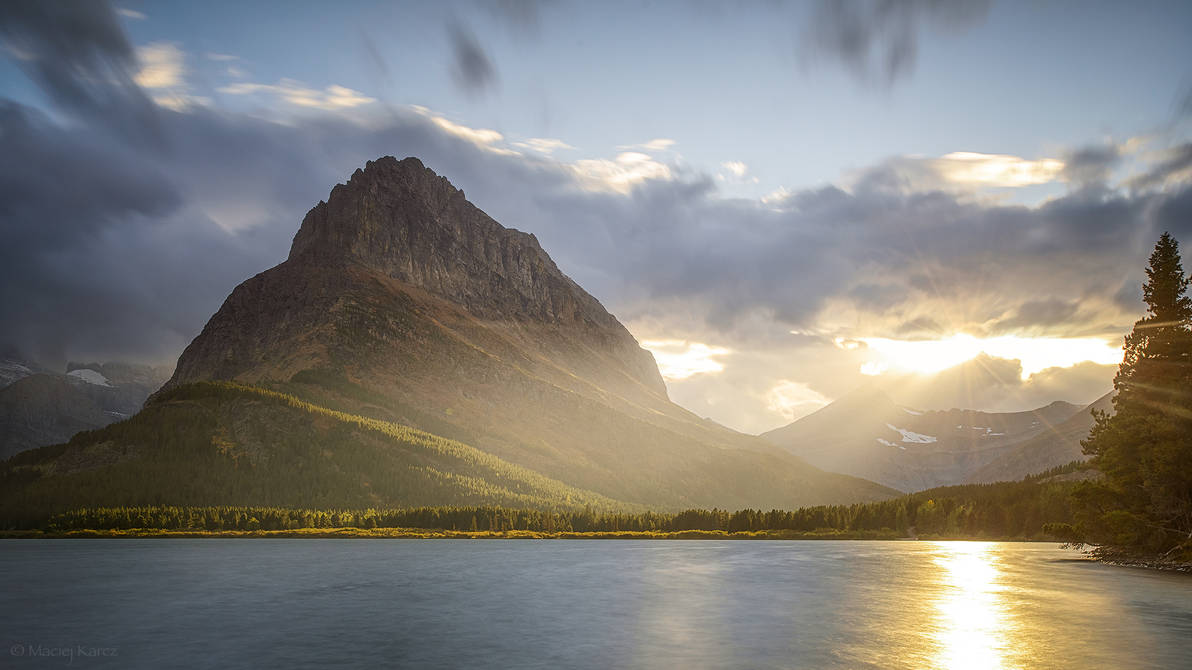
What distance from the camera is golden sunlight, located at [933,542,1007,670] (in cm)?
5456

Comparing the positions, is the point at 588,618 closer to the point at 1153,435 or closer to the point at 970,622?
the point at 970,622

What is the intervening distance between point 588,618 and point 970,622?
115 ft

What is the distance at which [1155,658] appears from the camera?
179 ft

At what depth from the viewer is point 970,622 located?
7181 centimetres

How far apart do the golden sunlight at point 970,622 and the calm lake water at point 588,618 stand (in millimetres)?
256

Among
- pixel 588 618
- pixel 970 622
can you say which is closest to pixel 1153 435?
pixel 970 622

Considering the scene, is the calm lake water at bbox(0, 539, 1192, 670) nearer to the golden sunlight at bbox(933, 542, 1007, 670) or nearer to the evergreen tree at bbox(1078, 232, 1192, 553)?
the golden sunlight at bbox(933, 542, 1007, 670)

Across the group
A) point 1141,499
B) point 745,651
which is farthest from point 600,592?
point 1141,499

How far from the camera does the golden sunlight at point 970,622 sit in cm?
5456

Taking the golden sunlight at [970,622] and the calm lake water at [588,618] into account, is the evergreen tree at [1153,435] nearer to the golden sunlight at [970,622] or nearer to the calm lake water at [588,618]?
the calm lake water at [588,618]

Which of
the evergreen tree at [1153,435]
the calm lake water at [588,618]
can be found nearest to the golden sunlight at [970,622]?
the calm lake water at [588,618]

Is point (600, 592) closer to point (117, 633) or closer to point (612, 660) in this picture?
point (612, 660)

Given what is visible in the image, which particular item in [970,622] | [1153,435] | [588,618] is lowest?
[588,618]

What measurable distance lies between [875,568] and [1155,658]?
93455 mm
